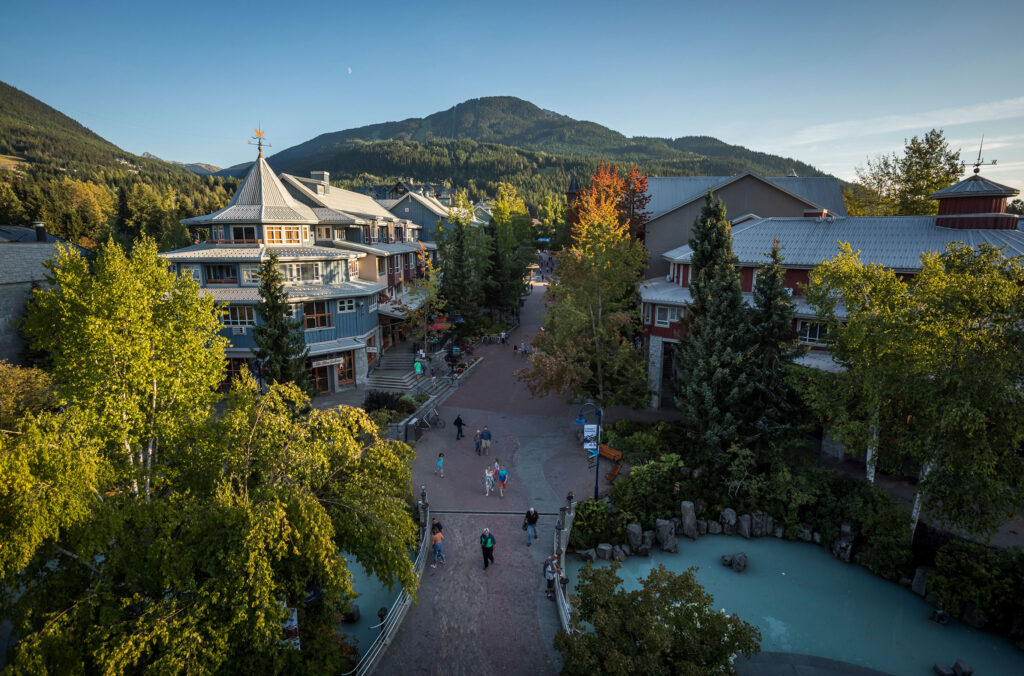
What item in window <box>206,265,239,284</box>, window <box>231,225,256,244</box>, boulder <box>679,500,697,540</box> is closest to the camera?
boulder <box>679,500,697,540</box>

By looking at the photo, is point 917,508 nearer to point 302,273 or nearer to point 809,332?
point 809,332

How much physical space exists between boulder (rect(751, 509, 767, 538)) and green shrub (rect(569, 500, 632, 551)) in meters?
4.77

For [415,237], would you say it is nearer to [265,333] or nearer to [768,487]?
[265,333]

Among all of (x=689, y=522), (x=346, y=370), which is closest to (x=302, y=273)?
(x=346, y=370)

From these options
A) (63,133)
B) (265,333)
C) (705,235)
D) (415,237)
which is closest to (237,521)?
(265,333)

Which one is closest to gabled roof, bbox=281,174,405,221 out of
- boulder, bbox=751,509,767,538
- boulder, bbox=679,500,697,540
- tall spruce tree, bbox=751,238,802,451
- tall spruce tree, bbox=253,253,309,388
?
tall spruce tree, bbox=253,253,309,388

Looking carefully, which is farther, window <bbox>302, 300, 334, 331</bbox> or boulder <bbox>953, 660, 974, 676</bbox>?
window <bbox>302, 300, 334, 331</bbox>

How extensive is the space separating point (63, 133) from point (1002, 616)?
718 feet

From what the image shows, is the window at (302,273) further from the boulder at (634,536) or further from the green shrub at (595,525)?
the boulder at (634,536)

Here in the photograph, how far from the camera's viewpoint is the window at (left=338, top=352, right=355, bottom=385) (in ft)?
109

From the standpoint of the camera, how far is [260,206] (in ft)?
109

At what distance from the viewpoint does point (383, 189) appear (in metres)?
104

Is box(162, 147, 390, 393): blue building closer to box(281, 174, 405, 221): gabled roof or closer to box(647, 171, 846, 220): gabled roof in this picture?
box(281, 174, 405, 221): gabled roof

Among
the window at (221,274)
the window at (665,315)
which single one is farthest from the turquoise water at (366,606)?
the window at (221,274)
